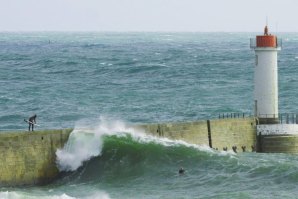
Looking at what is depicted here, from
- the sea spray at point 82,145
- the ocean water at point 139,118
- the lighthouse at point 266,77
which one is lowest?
the ocean water at point 139,118

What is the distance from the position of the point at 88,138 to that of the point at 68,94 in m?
29.0

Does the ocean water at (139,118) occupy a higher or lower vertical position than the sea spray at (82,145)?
lower

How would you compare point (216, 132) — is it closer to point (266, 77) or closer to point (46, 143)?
point (266, 77)

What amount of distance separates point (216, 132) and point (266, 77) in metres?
3.23

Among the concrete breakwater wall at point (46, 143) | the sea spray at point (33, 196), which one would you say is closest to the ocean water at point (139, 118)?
the sea spray at point (33, 196)

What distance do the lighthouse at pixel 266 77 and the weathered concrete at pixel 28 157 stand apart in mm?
8055

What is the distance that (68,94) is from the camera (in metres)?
57.0

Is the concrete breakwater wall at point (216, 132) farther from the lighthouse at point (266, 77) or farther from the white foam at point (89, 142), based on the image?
the lighthouse at point (266, 77)

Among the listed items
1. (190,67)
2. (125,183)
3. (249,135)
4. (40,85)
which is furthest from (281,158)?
(190,67)

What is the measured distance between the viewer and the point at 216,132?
28938mm

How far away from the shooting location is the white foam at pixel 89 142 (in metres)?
26.9

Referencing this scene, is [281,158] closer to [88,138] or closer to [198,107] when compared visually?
[88,138]

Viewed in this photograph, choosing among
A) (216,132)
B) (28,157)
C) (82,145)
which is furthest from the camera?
(216,132)

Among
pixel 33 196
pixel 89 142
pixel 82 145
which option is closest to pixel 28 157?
pixel 33 196
